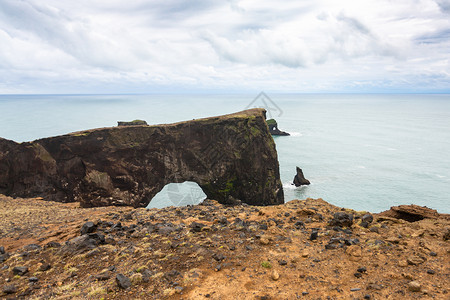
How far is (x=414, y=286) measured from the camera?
7.37 metres

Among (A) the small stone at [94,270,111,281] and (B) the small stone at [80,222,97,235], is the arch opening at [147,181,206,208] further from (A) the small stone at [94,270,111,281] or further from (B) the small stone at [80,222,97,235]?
(A) the small stone at [94,270,111,281]

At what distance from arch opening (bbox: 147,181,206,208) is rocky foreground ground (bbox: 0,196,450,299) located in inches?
1878

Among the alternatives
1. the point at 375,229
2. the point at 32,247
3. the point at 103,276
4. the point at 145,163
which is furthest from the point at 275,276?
the point at 145,163

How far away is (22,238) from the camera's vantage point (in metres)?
15.1

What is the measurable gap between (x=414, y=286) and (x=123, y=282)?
9.62m

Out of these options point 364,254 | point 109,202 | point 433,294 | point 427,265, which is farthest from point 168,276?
point 109,202

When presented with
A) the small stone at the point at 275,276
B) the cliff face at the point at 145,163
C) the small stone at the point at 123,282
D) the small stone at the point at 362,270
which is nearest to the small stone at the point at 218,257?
the small stone at the point at 275,276

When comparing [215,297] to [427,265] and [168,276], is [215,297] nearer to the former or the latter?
[168,276]

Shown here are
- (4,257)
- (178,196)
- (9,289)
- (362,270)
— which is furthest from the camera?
(178,196)

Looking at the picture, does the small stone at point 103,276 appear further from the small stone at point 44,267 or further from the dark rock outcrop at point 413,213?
the dark rock outcrop at point 413,213

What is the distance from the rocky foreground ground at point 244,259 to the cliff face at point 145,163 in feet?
105

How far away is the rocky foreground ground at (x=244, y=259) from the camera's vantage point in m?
8.23

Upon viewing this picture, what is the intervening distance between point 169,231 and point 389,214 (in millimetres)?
13541

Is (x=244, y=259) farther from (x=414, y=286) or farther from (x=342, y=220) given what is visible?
(x=342, y=220)
